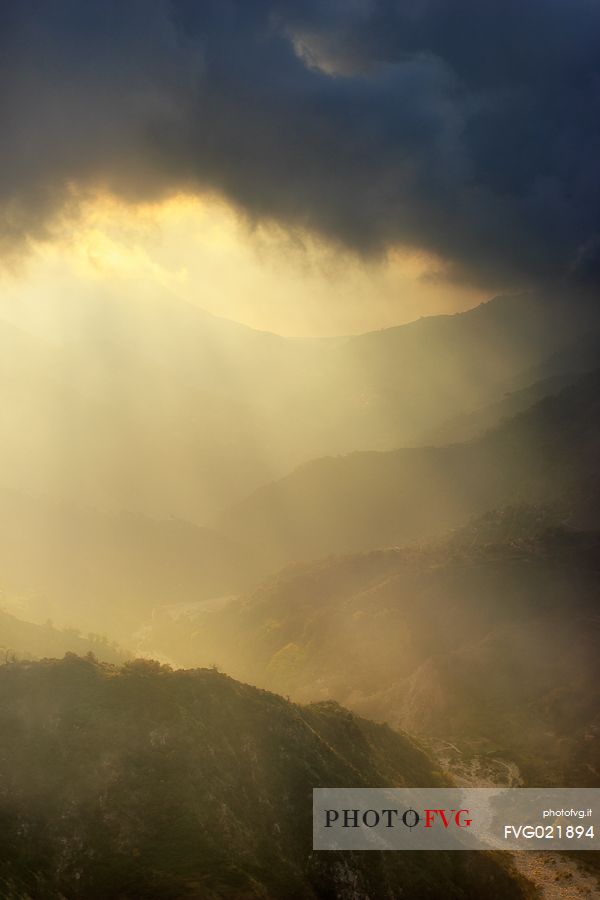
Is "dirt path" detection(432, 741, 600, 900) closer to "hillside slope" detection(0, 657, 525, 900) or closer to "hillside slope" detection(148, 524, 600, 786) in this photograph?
"hillside slope" detection(0, 657, 525, 900)

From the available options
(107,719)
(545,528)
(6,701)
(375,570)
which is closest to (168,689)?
(107,719)

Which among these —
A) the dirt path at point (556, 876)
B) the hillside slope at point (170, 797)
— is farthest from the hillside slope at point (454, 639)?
the hillside slope at point (170, 797)

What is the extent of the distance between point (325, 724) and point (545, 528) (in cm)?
8221

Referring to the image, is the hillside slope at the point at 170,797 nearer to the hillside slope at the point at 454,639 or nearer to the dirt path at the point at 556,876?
the dirt path at the point at 556,876

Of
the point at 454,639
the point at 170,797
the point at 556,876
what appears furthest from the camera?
the point at 454,639

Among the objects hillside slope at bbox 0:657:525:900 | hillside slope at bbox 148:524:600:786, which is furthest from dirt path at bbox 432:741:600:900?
hillside slope at bbox 148:524:600:786

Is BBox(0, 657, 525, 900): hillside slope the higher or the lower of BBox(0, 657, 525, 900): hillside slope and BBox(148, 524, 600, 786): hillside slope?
the lower

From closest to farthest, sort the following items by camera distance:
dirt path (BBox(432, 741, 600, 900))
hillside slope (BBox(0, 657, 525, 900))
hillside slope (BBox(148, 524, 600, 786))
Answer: hillside slope (BBox(0, 657, 525, 900)), dirt path (BBox(432, 741, 600, 900)), hillside slope (BBox(148, 524, 600, 786))

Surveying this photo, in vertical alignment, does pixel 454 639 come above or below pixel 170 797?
above

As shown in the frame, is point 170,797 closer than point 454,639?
Yes

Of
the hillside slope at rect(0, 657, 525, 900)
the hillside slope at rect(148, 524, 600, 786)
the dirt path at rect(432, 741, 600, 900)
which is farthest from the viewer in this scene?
the hillside slope at rect(148, 524, 600, 786)

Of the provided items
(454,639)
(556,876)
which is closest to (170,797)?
(556,876)

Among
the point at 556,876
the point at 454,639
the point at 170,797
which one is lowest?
→ the point at 556,876

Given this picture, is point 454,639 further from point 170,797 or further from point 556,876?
point 170,797
